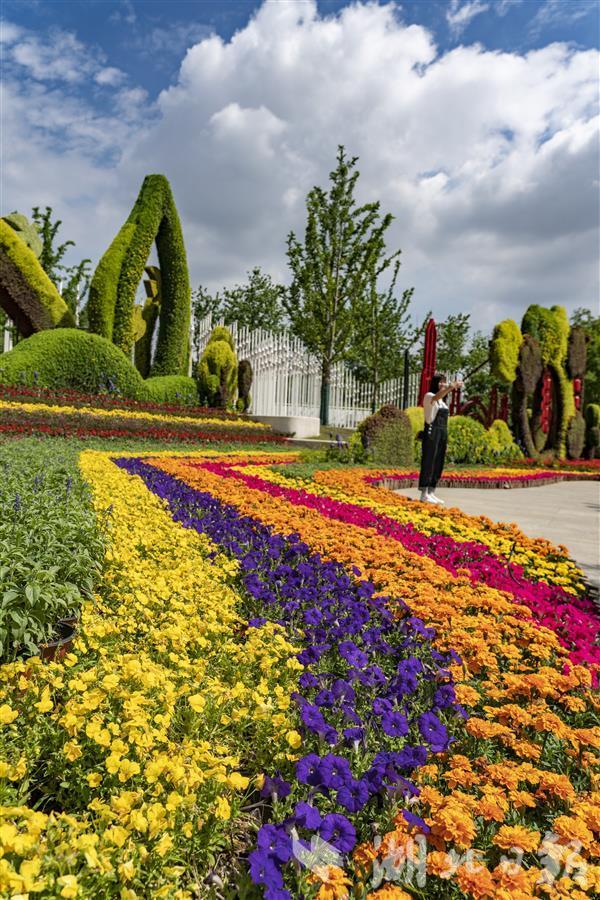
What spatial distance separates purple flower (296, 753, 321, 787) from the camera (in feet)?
4.76

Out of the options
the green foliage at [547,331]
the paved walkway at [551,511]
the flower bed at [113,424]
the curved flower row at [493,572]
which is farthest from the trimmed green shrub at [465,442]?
the curved flower row at [493,572]

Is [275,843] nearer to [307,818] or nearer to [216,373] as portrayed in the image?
[307,818]

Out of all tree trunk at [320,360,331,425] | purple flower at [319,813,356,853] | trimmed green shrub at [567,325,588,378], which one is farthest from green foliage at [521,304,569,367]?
purple flower at [319,813,356,853]

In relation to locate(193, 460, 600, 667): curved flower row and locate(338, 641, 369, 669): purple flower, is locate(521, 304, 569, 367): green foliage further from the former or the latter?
locate(338, 641, 369, 669): purple flower

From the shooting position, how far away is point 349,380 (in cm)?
2317

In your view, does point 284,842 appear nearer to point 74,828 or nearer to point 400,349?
point 74,828

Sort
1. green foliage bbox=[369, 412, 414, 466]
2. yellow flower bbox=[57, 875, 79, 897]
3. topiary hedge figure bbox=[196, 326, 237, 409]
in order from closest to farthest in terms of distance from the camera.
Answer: yellow flower bbox=[57, 875, 79, 897] < green foliage bbox=[369, 412, 414, 466] < topiary hedge figure bbox=[196, 326, 237, 409]

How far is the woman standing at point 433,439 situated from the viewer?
699cm

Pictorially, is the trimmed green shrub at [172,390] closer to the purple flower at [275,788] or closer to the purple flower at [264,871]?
the purple flower at [275,788]

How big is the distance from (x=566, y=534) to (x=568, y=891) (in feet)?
16.0

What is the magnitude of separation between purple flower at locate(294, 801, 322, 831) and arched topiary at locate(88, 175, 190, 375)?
670 inches

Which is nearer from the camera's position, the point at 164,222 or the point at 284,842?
the point at 284,842

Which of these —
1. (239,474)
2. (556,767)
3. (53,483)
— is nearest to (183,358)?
(239,474)

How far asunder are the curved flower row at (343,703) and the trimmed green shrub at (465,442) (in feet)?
33.8
